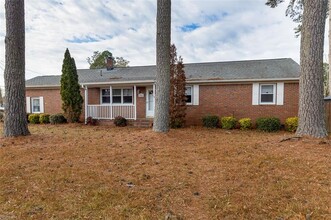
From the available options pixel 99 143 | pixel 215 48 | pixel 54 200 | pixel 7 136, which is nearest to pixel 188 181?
pixel 54 200

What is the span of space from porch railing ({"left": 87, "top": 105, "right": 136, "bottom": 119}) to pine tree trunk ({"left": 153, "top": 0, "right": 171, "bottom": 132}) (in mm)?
5497

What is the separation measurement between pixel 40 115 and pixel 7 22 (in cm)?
869

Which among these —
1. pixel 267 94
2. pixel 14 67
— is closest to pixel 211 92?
pixel 267 94

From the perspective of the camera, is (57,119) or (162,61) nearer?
(162,61)

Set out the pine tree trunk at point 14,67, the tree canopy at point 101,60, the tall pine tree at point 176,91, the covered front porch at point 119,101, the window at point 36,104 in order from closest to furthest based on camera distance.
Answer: the pine tree trunk at point 14,67
the tall pine tree at point 176,91
the covered front porch at point 119,101
the window at point 36,104
the tree canopy at point 101,60

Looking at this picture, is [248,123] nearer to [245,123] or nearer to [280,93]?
[245,123]

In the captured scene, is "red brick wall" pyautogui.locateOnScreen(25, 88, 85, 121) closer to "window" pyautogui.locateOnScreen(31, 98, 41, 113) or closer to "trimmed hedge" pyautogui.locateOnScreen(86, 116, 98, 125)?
Result: "window" pyautogui.locateOnScreen(31, 98, 41, 113)

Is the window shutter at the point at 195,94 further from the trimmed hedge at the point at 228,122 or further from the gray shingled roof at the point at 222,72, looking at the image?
the trimmed hedge at the point at 228,122

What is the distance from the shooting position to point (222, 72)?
13.9m

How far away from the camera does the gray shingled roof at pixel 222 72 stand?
12.4 metres

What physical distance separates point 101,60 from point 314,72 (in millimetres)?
27977

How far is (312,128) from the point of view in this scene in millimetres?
6445

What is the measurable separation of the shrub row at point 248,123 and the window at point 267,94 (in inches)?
57.0

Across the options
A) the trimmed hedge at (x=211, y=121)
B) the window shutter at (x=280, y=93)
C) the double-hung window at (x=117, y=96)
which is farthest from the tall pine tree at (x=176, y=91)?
the window shutter at (x=280, y=93)
